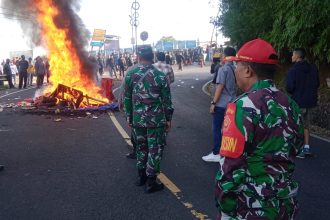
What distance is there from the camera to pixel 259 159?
218 centimetres

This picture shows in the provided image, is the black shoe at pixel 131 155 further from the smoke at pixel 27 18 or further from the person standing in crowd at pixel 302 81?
the smoke at pixel 27 18

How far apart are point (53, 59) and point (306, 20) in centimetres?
963

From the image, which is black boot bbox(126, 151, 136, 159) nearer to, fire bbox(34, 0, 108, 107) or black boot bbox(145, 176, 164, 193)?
black boot bbox(145, 176, 164, 193)

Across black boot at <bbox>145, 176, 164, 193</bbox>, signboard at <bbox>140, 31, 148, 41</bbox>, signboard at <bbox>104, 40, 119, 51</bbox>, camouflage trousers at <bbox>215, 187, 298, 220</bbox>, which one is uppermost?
signboard at <bbox>140, 31, 148, 41</bbox>

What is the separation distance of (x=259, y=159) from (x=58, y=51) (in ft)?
48.7

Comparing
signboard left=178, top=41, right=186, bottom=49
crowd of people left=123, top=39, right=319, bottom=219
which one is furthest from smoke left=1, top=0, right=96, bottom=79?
signboard left=178, top=41, right=186, bottom=49

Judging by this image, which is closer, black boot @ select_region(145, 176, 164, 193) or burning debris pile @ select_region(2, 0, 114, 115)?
black boot @ select_region(145, 176, 164, 193)

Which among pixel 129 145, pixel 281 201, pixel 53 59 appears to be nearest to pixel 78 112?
pixel 53 59

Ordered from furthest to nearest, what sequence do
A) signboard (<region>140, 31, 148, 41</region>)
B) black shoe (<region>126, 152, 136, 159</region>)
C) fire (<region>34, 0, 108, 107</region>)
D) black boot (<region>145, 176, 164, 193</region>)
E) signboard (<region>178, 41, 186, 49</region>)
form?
1. signboard (<region>178, 41, 186, 49</region>)
2. signboard (<region>140, 31, 148, 41</region>)
3. fire (<region>34, 0, 108, 107</region>)
4. black shoe (<region>126, 152, 136, 159</region>)
5. black boot (<region>145, 176, 164, 193</region>)

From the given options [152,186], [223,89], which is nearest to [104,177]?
[152,186]

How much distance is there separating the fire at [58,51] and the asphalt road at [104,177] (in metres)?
5.59

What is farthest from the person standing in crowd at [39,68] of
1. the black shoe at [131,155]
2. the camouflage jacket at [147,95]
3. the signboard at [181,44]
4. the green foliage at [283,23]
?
the signboard at [181,44]

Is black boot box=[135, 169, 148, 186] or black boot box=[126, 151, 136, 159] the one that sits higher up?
black boot box=[135, 169, 148, 186]

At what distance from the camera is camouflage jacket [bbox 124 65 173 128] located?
17.0 ft
